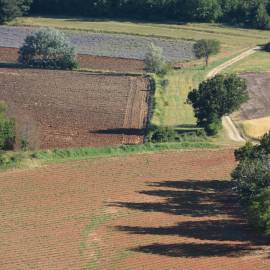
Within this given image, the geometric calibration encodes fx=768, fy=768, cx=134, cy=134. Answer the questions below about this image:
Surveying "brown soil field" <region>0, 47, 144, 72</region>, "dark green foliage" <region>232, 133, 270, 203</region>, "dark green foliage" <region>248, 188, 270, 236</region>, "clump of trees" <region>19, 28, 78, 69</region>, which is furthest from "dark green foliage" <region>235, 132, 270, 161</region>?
"clump of trees" <region>19, 28, 78, 69</region>

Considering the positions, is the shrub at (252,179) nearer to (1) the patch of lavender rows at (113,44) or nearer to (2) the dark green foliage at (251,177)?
(2) the dark green foliage at (251,177)

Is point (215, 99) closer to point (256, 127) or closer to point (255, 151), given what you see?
point (256, 127)

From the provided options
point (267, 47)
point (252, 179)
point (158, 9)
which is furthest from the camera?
point (158, 9)

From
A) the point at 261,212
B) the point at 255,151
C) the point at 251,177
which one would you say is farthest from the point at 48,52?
the point at 261,212

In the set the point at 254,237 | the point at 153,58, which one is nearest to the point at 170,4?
the point at 153,58

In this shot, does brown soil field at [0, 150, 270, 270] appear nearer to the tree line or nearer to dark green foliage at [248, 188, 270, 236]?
dark green foliage at [248, 188, 270, 236]

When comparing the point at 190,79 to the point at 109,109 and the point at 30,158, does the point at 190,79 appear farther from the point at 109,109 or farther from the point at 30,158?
the point at 30,158
